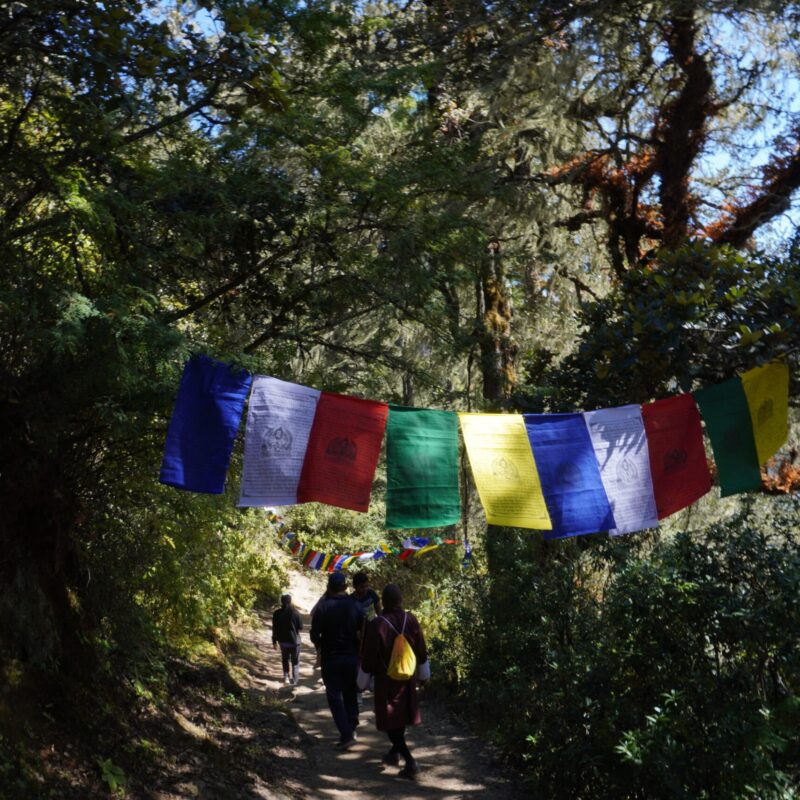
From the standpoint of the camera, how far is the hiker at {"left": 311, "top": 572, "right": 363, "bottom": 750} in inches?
314

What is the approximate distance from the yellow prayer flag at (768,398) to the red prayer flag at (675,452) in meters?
0.42

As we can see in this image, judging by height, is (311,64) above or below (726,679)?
above

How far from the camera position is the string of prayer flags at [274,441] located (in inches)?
Result: 241

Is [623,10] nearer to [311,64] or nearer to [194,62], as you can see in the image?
[311,64]

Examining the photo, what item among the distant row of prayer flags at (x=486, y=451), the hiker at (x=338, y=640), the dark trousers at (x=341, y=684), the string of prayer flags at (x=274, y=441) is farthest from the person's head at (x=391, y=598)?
the string of prayer flags at (x=274, y=441)

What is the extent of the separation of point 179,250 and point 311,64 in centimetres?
255

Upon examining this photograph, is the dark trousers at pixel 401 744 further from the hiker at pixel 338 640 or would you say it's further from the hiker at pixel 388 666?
the hiker at pixel 338 640

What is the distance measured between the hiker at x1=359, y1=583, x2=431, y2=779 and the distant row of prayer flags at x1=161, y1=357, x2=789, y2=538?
4.24ft

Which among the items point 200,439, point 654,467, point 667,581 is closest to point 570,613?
point 654,467

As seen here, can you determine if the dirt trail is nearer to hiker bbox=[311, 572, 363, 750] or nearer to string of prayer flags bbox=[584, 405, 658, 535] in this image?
hiker bbox=[311, 572, 363, 750]

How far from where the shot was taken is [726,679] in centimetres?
539

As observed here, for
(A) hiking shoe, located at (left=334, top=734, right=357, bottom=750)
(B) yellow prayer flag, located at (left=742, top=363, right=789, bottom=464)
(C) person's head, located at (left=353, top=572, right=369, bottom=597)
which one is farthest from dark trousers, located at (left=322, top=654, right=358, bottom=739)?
(B) yellow prayer flag, located at (left=742, top=363, right=789, bottom=464)

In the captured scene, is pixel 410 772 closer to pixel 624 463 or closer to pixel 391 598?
pixel 391 598

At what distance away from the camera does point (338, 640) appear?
26.2ft
